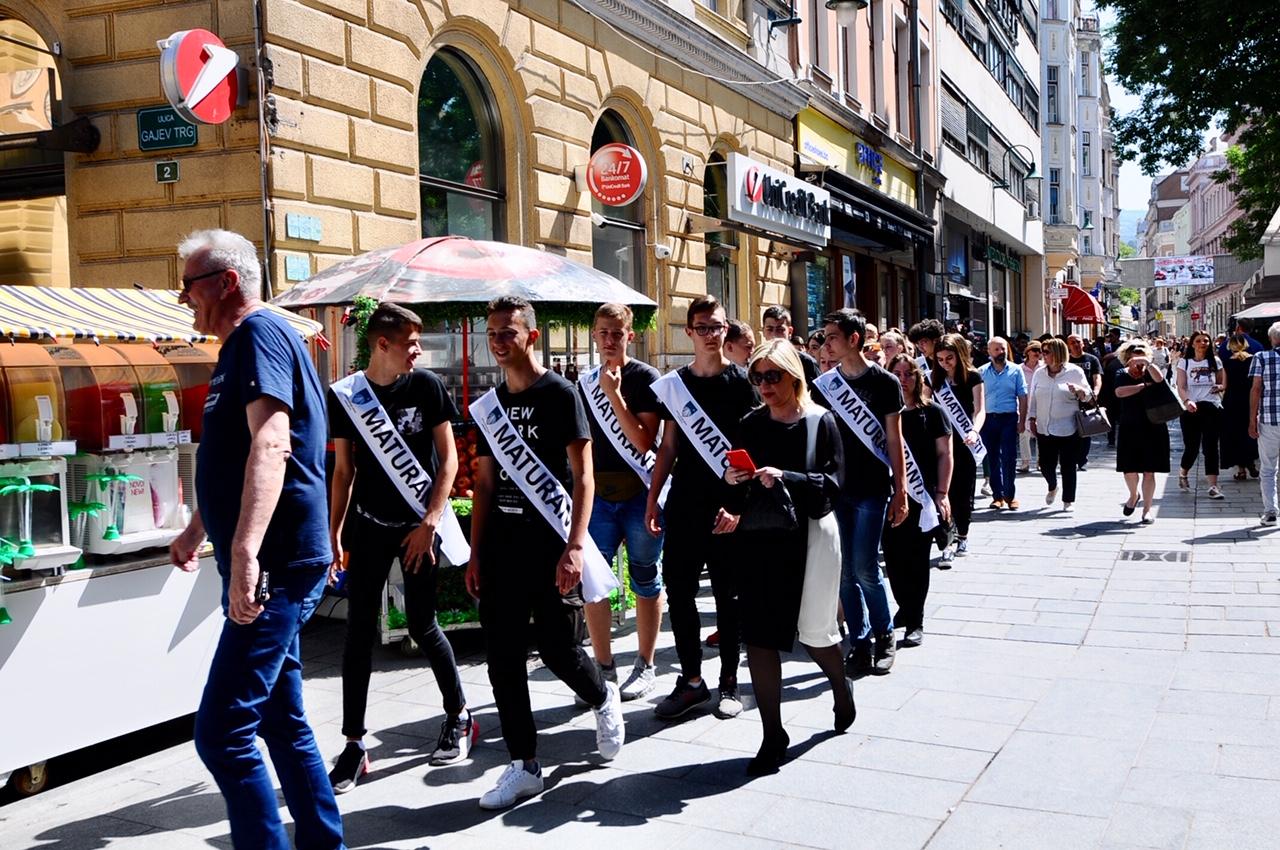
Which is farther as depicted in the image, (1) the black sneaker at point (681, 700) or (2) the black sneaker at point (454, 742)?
(1) the black sneaker at point (681, 700)

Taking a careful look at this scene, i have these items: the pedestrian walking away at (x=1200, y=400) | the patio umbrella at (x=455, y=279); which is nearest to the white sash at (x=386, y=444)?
the patio umbrella at (x=455, y=279)

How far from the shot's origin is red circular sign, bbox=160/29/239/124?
28.4 ft

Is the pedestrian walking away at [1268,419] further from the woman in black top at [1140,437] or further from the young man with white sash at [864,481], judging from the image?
the young man with white sash at [864,481]

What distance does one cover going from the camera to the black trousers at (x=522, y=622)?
4762 mm

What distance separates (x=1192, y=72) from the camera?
73.8 feet

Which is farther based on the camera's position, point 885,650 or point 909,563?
point 909,563

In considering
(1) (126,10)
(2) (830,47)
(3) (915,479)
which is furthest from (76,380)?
(2) (830,47)

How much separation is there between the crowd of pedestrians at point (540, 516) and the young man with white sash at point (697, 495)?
0.01 metres

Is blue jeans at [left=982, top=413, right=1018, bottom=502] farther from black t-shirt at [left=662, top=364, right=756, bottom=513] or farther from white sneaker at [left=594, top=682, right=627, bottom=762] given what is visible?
white sneaker at [left=594, top=682, right=627, bottom=762]

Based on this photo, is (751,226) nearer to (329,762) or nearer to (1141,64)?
(1141,64)

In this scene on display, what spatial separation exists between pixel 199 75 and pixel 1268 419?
9450mm

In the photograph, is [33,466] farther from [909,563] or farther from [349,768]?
[909,563]

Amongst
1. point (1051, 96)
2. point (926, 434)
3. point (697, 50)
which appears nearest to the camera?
point (926, 434)

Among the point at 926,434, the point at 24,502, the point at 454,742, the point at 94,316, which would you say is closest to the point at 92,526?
the point at 24,502
